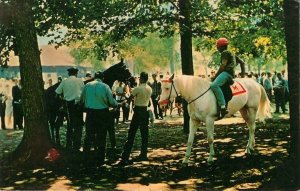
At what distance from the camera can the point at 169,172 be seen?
→ 9.70m

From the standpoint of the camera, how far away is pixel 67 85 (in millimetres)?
12305

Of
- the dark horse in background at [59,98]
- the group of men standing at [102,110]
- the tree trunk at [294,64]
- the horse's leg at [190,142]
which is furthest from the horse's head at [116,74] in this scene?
the tree trunk at [294,64]

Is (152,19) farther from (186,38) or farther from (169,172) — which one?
(169,172)

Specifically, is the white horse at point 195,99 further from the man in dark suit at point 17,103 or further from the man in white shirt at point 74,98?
the man in dark suit at point 17,103

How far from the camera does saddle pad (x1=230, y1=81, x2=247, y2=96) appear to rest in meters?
11.5

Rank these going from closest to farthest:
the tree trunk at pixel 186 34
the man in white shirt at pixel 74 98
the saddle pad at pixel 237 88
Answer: the saddle pad at pixel 237 88
the man in white shirt at pixel 74 98
the tree trunk at pixel 186 34

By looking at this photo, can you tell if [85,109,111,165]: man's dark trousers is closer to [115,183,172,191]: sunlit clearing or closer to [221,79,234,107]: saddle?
[115,183,172,191]: sunlit clearing

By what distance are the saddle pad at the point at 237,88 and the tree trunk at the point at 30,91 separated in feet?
15.8

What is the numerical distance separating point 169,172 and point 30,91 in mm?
3914

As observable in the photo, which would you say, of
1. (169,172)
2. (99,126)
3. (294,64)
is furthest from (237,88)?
(294,64)

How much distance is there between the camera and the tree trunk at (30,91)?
34.9ft

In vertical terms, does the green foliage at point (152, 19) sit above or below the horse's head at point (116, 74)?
above

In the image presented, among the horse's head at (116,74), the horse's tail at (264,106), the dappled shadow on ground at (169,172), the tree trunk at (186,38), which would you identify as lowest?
the dappled shadow on ground at (169,172)

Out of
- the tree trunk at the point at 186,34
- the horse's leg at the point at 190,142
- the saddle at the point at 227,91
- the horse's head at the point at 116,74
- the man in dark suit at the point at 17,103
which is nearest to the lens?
the horse's leg at the point at 190,142
